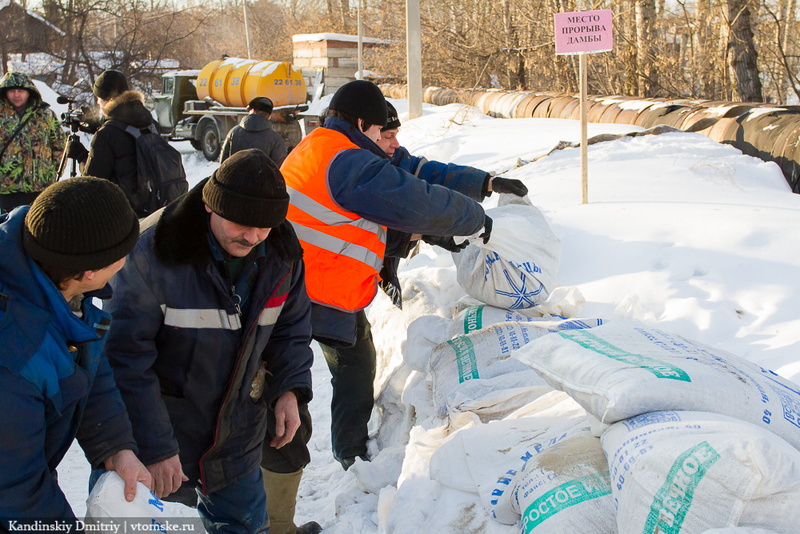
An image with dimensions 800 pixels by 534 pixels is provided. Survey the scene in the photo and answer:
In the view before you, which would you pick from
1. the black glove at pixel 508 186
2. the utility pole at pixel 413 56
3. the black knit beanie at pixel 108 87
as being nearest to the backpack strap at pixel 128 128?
the black knit beanie at pixel 108 87

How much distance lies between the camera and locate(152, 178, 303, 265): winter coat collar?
5.55ft

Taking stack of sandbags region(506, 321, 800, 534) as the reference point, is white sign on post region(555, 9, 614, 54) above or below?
above

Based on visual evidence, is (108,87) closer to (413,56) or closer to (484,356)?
Answer: (484,356)

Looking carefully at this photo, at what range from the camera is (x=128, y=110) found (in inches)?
144

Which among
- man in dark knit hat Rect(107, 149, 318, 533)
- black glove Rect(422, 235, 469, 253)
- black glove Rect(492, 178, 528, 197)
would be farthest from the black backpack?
man in dark knit hat Rect(107, 149, 318, 533)

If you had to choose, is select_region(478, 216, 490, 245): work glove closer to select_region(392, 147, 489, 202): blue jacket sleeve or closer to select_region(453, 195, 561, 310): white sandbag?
select_region(453, 195, 561, 310): white sandbag

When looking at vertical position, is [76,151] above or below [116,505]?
above

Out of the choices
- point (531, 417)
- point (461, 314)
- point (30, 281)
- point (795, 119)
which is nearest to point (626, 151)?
point (795, 119)

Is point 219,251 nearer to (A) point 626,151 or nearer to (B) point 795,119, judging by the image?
(A) point 626,151

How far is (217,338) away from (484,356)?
3.53ft

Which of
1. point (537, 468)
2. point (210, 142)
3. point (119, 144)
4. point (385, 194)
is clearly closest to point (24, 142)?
point (119, 144)

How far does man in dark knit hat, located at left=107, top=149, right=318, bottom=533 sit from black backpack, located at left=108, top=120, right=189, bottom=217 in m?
2.04

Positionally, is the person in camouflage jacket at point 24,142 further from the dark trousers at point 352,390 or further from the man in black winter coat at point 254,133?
the dark trousers at point 352,390

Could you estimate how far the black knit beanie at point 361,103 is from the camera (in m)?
2.53
